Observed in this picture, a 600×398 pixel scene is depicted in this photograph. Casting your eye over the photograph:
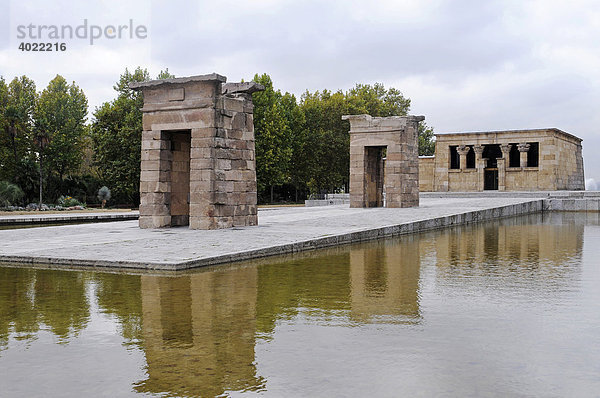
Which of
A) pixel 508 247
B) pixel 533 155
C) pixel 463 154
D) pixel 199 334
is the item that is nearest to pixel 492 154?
pixel 463 154

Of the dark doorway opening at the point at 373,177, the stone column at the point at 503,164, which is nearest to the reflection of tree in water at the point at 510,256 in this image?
the dark doorway opening at the point at 373,177

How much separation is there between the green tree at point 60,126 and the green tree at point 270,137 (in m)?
14.4

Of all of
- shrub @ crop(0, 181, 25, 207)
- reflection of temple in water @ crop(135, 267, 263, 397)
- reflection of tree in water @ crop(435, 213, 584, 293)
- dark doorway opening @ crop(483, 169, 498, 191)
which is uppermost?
dark doorway opening @ crop(483, 169, 498, 191)

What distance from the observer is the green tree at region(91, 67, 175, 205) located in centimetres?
4062

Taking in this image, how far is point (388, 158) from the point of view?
26781mm

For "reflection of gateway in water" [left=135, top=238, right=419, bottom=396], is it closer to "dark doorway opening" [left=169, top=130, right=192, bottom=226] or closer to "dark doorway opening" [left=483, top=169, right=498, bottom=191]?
"dark doorway opening" [left=169, top=130, right=192, bottom=226]

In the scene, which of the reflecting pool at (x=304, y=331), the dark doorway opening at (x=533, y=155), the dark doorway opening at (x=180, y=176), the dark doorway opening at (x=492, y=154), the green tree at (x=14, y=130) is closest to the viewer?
the reflecting pool at (x=304, y=331)

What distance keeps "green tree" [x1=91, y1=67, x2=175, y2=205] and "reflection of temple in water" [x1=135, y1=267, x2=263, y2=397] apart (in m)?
33.6

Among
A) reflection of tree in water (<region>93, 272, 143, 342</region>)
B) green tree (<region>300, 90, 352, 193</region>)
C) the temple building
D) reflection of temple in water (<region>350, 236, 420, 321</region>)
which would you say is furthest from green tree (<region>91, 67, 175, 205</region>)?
reflection of tree in water (<region>93, 272, 143, 342</region>)

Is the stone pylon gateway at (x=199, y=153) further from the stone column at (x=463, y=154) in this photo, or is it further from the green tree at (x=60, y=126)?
the stone column at (x=463, y=154)

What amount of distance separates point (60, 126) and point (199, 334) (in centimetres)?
4743

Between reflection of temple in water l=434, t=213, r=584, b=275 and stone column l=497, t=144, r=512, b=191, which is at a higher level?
stone column l=497, t=144, r=512, b=191

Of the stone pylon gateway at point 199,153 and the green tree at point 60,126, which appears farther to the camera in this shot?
the green tree at point 60,126

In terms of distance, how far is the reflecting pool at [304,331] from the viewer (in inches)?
159
